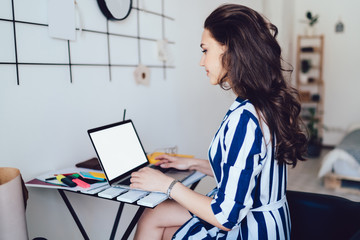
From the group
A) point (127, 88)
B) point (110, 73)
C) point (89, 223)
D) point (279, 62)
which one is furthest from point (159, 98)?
point (279, 62)

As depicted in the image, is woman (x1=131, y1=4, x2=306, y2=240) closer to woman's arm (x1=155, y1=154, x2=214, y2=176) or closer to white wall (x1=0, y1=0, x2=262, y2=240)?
woman's arm (x1=155, y1=154, x2=214, y2=176)

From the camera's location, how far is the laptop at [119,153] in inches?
51.1

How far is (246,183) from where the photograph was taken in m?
0.95

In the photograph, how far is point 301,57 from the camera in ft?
17.3

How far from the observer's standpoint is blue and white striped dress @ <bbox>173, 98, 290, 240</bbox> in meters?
0.96

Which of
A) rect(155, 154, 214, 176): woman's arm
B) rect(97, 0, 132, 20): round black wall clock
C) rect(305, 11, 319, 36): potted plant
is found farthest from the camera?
rect(305, 11, 319, 36): potted plant

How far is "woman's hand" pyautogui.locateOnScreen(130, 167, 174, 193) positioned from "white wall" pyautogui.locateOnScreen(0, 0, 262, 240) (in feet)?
1.74

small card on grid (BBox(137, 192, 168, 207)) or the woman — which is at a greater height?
the woman

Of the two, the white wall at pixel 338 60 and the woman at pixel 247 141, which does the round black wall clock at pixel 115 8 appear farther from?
the white wall at pixel 338 60

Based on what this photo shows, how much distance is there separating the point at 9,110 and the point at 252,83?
97 cm

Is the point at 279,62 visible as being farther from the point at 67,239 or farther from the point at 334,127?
the point at 334,127

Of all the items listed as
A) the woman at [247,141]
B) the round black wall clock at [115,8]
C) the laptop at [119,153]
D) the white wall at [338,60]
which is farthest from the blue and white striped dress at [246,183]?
the white wall at [338,60]

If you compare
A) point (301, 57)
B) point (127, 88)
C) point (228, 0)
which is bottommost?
point (127, 88)

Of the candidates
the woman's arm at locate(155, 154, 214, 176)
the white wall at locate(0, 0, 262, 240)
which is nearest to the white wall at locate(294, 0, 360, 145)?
the white wall at locate(0, 0, 262, 240)
